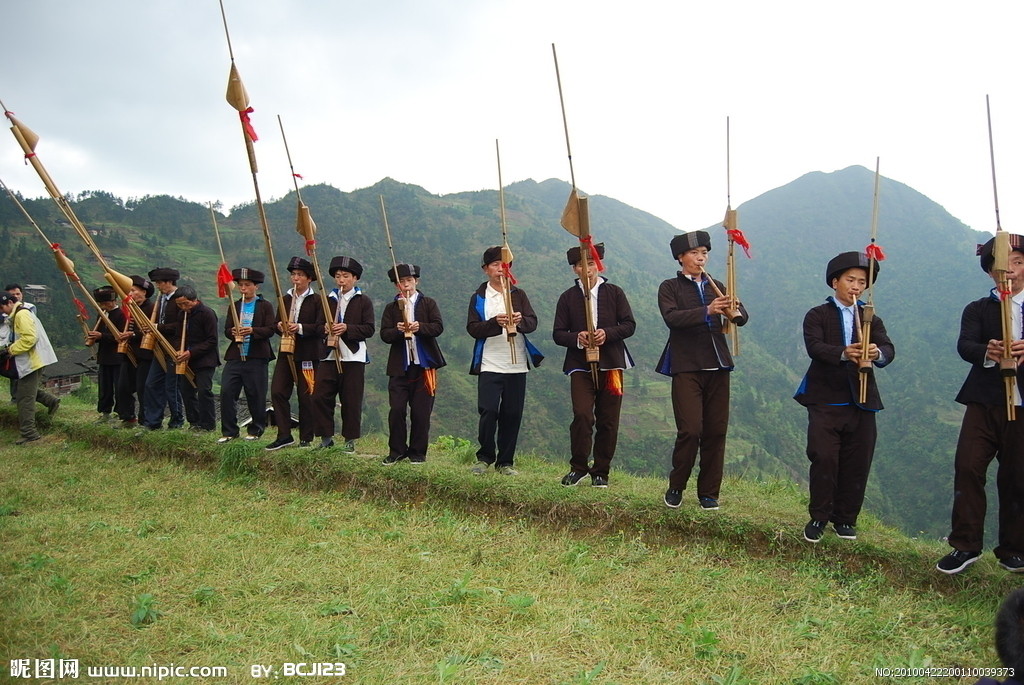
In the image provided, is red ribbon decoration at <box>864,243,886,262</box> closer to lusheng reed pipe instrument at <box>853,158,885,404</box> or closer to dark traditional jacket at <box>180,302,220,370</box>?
lusheng reed pipe instrument at <box>853,158,885,404</box>

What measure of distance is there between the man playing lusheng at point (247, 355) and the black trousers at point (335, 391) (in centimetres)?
89

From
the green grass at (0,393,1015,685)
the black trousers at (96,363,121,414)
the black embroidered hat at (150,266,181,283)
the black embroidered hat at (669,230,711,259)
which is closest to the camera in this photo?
the green grass at (0,393,1015,685)

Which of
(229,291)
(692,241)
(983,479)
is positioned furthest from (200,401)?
(983,479)

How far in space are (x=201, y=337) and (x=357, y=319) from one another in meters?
2.46

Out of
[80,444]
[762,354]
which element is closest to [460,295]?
[762,354]

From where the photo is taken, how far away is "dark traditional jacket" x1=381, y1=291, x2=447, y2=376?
251 inches

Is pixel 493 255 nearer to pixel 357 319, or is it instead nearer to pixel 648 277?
pixel 357 319

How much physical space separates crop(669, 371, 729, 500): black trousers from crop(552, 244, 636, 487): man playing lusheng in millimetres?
741

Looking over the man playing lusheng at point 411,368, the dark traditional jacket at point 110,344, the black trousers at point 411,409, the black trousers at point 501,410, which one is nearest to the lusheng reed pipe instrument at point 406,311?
the man playing lusheng at point 411,368

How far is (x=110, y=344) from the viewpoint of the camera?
30.1ft

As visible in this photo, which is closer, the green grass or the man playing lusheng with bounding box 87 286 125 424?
the green grass

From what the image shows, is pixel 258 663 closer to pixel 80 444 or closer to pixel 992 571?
pixel 992 571

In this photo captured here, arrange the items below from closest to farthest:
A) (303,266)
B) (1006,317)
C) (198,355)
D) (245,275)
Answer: (1006,317), (303,266), (245,275), (198,355)

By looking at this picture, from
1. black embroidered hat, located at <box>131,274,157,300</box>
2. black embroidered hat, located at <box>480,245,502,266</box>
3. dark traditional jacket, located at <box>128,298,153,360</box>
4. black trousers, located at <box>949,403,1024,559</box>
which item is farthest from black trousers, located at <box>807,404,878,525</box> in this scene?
black embroidered hat, located at <box>131,274,157,300</box>
